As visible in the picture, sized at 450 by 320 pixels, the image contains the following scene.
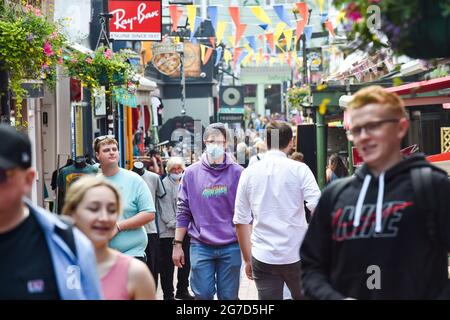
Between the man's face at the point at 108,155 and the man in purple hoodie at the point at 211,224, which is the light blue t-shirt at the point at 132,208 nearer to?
the man's face at the point at 108,155

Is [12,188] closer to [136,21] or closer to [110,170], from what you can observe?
[110,170]

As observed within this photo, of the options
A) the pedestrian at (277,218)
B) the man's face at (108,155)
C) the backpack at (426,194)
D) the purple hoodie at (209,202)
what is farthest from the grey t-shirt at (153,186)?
the backpack at (426,194)

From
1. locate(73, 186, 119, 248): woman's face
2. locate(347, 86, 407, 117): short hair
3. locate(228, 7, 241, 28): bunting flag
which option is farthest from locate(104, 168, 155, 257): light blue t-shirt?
locate(228, 7, 241, 28): bunting flag

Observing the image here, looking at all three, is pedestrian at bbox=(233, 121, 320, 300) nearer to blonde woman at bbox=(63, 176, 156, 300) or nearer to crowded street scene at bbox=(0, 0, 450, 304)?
crowded street scene at bbox=(0, 0, 450, 304)

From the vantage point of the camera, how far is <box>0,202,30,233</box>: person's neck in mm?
3900

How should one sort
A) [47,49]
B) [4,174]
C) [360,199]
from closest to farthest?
[4,174], [360,199], [47,49]

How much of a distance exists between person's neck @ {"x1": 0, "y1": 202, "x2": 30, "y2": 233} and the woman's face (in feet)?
2.34

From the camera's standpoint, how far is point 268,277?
314 inches

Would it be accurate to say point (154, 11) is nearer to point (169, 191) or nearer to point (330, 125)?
point (330, 125)

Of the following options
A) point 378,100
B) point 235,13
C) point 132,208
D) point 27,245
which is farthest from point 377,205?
point 235,13

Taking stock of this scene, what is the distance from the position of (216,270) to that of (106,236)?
4.42m

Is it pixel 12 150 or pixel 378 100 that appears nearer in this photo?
pixel 12 150

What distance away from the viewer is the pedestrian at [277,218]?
7.87m

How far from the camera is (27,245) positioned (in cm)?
390
